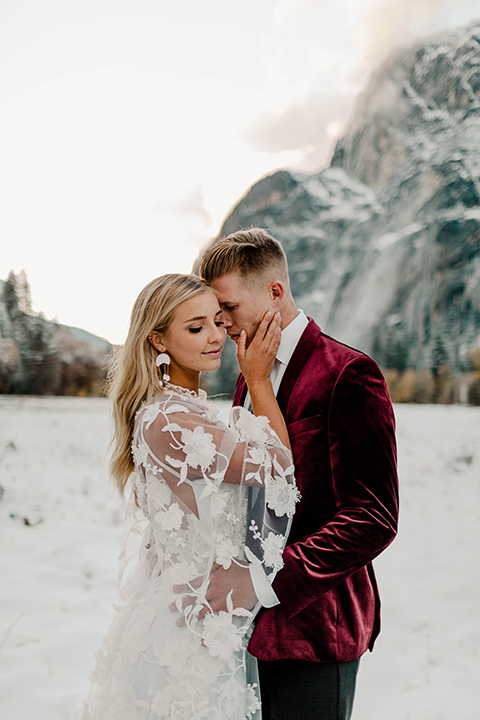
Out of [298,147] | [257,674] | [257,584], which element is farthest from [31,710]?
[298,147]

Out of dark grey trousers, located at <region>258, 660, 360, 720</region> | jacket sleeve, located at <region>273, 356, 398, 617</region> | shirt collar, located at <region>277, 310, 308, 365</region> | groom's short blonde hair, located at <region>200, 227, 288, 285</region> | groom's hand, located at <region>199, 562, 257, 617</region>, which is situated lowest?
dark grey trousers, located at <region>258, 660, 360, 720</region>

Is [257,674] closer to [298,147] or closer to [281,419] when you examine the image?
[281,419]

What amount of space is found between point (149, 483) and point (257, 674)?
1.97ft

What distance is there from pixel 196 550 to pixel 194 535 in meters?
0.04

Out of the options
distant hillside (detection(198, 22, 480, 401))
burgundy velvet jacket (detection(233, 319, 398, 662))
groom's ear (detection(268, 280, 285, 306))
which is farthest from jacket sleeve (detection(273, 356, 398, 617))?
distant hillside (detection(198, 22, 480, 401))

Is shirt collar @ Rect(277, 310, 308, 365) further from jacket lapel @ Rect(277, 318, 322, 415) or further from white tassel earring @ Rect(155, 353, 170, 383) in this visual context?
white tassel earring @ Rect(155, 353, 170, 383)

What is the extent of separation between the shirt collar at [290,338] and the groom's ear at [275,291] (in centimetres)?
10

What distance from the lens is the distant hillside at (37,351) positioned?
794cm

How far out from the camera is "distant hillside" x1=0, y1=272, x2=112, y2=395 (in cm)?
794

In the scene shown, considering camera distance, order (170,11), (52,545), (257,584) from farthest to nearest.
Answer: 1. (170,11)
2. (52,545)
3. (257,584)

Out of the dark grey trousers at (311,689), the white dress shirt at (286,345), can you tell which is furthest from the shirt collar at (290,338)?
the dark grey trousers at (311,689)

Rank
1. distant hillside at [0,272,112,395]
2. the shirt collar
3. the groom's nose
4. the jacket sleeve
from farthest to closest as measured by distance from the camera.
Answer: distant hillside at [0,272,112,395] → the groom's nose → the shirt collar → the jacket sleeve

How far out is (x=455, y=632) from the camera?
165 inches

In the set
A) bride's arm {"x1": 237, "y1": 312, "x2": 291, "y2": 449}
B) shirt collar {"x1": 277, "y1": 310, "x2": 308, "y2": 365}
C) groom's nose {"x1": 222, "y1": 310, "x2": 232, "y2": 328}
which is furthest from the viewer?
groom's nose {"x1": 222, "y1": 310, "x2": 232, "y2": 328}
